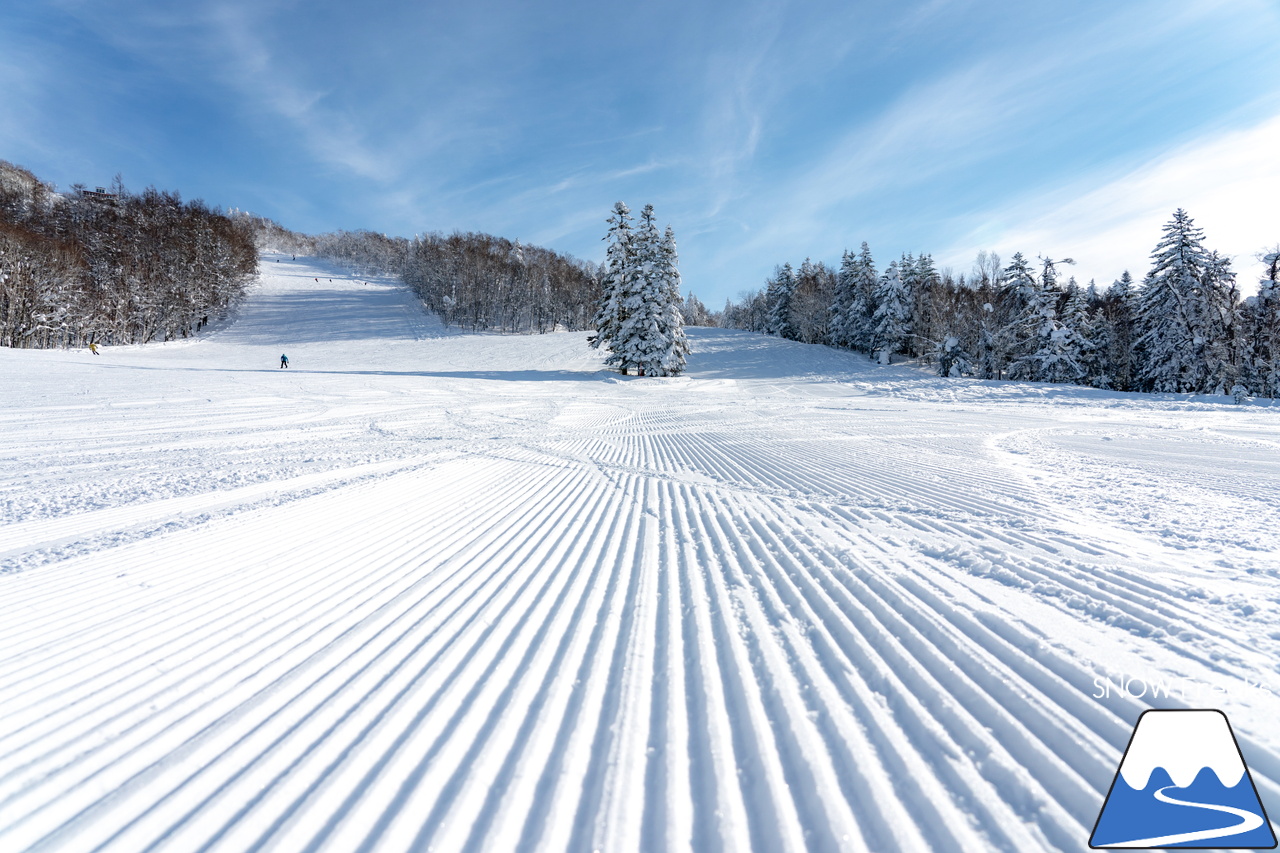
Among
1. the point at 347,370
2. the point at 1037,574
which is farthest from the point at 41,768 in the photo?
the point at 347,370

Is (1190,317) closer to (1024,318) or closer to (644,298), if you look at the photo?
(1024,318)

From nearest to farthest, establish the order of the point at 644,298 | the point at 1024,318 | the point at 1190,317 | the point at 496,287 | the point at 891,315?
the point at 1190,317 < the point at 644,298 < the point at 1024,318 < the point at 891,315 < the point at 496,287

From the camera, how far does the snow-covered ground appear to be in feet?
6.03

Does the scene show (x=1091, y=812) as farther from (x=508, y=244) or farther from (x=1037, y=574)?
(x=508, y=244)

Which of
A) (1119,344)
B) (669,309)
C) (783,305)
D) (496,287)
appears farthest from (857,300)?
(496,287)

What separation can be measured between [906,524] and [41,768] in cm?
632

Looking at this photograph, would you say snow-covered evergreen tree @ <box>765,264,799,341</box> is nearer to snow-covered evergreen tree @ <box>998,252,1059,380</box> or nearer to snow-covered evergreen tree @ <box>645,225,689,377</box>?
snow-covered evergreen tree @ <box>998,252,1059,380</box>

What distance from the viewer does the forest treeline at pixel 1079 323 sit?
2848 centimetres

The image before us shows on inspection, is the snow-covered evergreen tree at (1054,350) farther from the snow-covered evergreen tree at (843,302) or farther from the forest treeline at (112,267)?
the forest treeline at (112,267)

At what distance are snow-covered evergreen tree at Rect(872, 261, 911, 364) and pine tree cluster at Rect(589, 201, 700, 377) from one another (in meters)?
21.7

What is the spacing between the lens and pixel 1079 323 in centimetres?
3519

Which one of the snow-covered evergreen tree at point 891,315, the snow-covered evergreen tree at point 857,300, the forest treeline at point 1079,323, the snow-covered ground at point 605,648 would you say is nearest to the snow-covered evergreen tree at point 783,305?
the forest treeline at point 1079,323

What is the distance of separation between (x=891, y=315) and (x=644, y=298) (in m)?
25.2

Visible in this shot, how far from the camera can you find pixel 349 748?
84.8 inches
